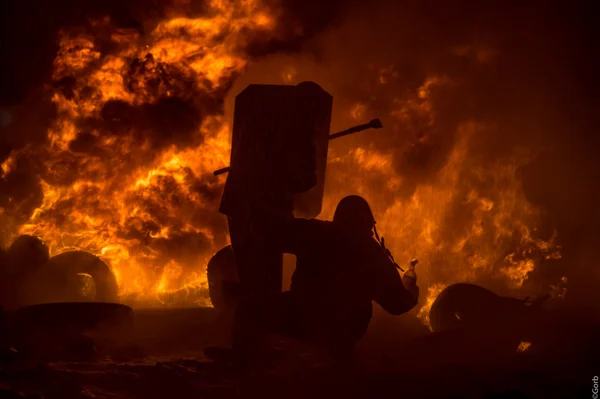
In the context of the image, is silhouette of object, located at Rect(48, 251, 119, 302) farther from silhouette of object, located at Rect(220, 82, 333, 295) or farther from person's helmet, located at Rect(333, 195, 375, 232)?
person's helmet, located at Rect(333, 195, 375, 232)

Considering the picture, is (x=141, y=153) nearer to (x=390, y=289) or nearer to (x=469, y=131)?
(x=469, y=131)

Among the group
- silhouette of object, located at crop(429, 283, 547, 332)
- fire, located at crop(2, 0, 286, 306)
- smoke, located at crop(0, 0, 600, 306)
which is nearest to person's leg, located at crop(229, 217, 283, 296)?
silhouette of object, located at crop(429, 283, 547, 332)

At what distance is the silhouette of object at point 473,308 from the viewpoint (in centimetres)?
1069

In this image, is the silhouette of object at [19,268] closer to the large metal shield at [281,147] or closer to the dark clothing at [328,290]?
the large metal shield at [281,147]

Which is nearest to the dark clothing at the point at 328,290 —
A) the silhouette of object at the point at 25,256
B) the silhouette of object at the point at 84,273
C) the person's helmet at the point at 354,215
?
the person's helmet at the point at 354,215

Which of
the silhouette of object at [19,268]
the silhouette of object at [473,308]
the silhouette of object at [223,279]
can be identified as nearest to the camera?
the silhouette of object at [223,279]

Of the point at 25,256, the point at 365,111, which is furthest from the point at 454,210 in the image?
the point at 25,256

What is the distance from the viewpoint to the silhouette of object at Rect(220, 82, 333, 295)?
7.90 m

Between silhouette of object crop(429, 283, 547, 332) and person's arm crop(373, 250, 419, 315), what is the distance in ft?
12.2

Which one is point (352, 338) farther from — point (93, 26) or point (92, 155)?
point (93, 26)

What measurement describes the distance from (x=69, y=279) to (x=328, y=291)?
894 centimetres

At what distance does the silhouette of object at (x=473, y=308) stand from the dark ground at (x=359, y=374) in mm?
836

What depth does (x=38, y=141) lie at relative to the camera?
51.7 ft

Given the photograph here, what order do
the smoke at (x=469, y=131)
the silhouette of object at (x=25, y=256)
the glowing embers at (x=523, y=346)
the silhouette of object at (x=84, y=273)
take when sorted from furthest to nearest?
the smoke at (x=469, y=131)
the silhouette of object at (x=84, y=273)
the silhouette of object at (x=25, y=256)
the glowing embers at (x=523, y=346)
